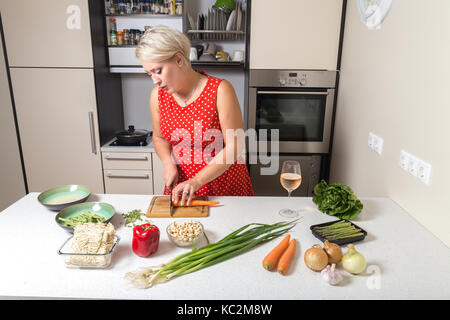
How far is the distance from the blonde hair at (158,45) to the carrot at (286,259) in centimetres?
86

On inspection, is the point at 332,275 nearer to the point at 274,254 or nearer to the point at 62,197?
the point at 274,254

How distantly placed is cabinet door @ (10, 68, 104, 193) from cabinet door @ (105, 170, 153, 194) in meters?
0.08

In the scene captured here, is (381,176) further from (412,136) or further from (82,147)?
(82,147)

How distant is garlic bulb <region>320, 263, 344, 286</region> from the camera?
92cm

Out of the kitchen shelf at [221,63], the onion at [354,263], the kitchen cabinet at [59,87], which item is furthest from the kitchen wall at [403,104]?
the kitchen cabinet at [59,87]

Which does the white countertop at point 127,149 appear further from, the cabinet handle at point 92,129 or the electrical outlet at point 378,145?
the electrical outlet at point 378,145

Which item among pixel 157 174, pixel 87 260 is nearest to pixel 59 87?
pixel 157 174

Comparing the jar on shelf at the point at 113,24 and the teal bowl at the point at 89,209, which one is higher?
the jar on shelf at the point at 113,24

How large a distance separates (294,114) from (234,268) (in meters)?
1.77

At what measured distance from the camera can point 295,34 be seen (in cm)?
242

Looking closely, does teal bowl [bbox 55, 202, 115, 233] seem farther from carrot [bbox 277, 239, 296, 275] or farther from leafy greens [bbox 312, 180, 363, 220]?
leafy greens [bbox 312, 180, 363, 220]

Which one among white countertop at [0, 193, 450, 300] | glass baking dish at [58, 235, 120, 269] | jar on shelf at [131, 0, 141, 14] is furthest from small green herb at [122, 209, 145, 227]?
jar on shelf at [131, 0, 141, 14]

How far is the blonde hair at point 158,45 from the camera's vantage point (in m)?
1.32

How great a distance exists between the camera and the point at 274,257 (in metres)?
1.01
